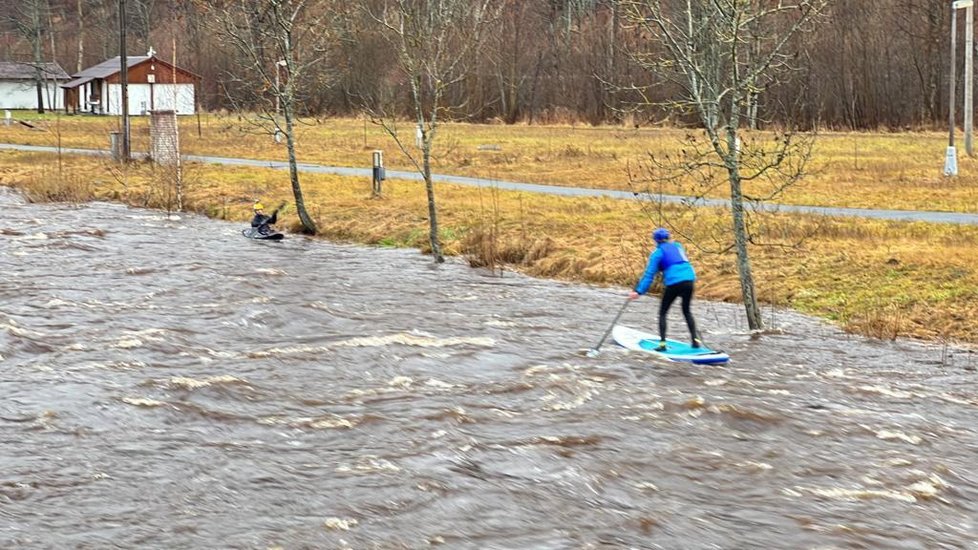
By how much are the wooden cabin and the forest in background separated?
3211mm

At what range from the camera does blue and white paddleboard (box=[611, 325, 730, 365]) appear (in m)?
14.5

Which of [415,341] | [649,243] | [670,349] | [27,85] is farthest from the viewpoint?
[27,85]

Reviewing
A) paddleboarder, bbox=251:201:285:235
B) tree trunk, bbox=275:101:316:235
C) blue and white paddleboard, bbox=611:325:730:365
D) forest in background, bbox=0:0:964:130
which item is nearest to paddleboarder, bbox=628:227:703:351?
blue and white paddleboard, bbox=611:325:730:365

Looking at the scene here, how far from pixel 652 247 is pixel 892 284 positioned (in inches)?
188

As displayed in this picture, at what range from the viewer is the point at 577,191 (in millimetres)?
30766

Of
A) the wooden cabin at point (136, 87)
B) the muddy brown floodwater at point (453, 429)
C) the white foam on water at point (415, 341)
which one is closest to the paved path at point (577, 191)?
the white foam on water at point (415, 341)

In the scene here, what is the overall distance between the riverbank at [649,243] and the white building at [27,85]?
6512 cm

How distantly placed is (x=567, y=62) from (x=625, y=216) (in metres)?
49.4

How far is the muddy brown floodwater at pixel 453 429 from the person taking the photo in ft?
29.9

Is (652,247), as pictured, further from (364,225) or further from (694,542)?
(694,542)

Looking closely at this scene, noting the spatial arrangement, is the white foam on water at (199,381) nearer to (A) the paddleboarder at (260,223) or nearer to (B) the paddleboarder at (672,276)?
(B) the paddleboarder at (672,276)

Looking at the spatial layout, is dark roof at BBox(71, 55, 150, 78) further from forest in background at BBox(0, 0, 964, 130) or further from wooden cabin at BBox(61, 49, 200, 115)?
forest in background at BBox(0, 0, 964, 130)

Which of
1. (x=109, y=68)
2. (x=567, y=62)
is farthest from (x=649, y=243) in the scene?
(x=109, y=68)

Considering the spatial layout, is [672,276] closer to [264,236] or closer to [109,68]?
[264,236]
